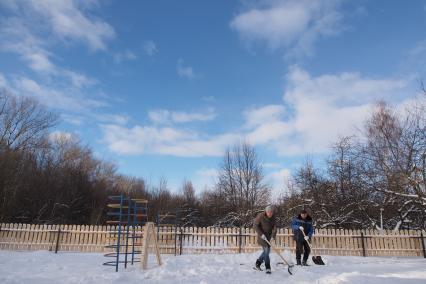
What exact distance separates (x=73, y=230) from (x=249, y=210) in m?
14.8

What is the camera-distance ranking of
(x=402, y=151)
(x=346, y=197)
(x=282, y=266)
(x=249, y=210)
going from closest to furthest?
(x=282, y=266)
(x=402, y=151)
(x=346, y=197)
(x=249, y=210)

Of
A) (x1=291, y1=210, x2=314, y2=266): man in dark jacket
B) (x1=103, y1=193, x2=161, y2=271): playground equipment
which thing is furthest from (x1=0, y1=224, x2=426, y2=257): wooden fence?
(x1=291, y1=210, x2=314, y2=266): man in dark jacket

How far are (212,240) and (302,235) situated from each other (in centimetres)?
680

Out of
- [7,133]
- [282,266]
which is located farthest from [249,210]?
[7,133]

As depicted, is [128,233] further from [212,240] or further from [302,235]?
[212,240]

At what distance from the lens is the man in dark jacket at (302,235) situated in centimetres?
1075

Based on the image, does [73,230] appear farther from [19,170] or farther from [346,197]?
[346,197]

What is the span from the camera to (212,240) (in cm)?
1681

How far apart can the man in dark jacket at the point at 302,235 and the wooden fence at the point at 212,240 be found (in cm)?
562

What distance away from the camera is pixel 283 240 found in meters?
16.7

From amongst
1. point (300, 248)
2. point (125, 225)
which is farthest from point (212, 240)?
point (300, 248)

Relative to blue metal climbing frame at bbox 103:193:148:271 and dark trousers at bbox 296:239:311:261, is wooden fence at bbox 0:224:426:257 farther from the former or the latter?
dark trousers at bbox 296:239:311:261

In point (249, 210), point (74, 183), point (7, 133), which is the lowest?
point (249, 210)

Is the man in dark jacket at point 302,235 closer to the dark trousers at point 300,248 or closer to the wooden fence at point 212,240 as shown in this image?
the dark trousers at point 300,248
